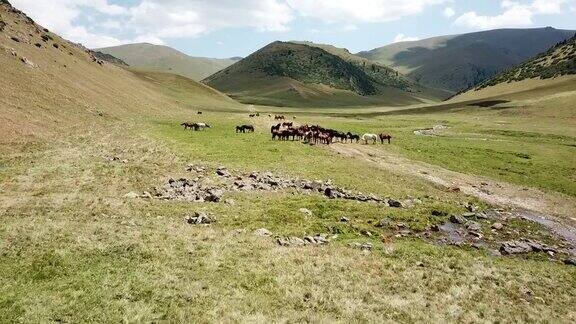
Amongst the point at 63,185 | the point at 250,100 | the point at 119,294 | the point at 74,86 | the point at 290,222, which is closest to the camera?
the point at 119,294

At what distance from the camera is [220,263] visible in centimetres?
1891

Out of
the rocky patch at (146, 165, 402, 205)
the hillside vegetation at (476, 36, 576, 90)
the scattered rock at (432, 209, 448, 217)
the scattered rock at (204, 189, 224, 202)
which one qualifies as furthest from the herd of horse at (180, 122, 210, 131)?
the hillside vegetation at (476, 36, 576, 90)

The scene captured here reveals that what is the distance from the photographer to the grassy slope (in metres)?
15.7

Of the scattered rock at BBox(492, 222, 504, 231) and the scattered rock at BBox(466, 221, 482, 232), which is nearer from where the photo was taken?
the scattered rock at BBox(466, 221, 482, 232)

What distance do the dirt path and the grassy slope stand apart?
355 centimetres

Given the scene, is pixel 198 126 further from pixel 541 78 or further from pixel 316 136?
pixel 541 78

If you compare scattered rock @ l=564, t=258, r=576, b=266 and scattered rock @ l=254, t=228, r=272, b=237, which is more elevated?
scattered rock @ l=254, t=228, r=272, b=237

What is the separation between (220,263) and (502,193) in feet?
85.9

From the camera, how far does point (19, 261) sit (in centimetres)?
1772

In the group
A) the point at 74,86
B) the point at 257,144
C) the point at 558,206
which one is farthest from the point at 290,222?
the point at 74,86

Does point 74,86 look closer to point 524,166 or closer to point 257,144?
point 257,144

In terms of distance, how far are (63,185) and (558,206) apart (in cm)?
3389

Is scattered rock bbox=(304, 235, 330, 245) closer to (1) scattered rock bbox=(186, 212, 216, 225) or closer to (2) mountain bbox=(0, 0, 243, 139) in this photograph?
(1) scattered rock bbox=(186, 212, 216, 225)

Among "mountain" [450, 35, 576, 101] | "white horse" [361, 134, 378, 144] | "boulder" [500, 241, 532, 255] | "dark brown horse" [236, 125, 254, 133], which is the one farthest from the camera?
"mountain" [450, 35, 576, 101]
